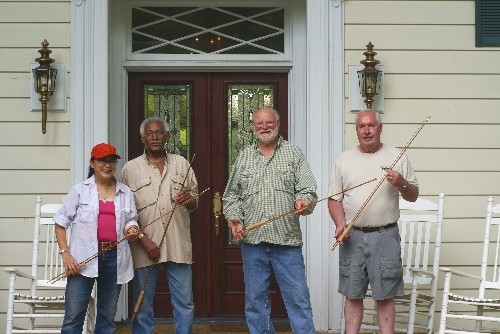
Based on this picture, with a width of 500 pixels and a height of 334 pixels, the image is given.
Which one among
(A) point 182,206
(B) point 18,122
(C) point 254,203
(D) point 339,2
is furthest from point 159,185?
(D) point 339,2

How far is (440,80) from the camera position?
21.3 feet

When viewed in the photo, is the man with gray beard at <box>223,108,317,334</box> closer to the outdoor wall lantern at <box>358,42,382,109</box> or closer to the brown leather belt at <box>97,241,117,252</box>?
the brown leather belt at <box>97,241,117,252</box>

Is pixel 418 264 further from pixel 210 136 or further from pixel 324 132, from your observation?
pixel 210 136

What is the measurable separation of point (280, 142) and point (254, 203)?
1.28 feet

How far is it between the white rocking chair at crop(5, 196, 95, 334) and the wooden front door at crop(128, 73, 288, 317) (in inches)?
33.7

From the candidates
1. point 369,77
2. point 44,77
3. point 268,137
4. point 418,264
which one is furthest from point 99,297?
point 369,77

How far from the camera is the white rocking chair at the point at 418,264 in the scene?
5.79 meters

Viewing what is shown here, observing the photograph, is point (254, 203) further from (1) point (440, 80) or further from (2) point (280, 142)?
(1) point (440, 80)

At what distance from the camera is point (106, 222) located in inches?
198

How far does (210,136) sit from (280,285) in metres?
1.93

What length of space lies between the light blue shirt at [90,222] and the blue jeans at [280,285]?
68cm

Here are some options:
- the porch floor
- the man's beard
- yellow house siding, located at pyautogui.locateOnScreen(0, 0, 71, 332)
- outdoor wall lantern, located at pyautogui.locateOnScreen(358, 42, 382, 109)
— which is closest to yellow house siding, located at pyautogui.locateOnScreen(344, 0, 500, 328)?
outdoor wall lantern, located at pyautogui.locateOnScreen(358, 42, 382, 109)

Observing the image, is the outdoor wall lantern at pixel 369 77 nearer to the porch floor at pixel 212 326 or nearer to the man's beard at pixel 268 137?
the man's beard at pixel 268 137

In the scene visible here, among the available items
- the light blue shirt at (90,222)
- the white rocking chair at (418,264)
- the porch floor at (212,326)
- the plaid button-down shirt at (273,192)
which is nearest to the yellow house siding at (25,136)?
the porch floor at (212,326)
